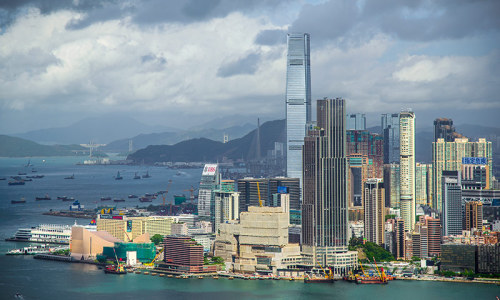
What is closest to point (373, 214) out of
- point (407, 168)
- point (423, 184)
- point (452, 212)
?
point (452, 212)

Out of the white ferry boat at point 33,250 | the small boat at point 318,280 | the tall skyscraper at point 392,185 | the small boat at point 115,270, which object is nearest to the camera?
the small boat at point 318,280

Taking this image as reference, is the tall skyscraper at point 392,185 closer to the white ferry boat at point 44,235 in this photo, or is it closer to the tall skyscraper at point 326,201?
the tall skyscraper at point 326,201

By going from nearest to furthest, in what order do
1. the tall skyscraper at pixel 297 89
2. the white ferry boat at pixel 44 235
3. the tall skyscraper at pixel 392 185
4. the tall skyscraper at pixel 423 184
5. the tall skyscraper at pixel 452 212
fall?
the tall skyscraper at pixel 452 212 < the white ferry boat at pixel 44 235 < the tall skyscraper at pixel 392 185 < the tall skyscraper at pixel 423 184 < the tall skyscraper at pixel 297 89

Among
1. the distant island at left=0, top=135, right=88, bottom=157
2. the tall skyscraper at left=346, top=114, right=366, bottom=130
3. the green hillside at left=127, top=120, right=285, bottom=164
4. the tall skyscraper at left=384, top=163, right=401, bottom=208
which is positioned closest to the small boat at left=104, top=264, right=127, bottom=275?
the tall skyscraper at left=384, top=163, right=401, bottom=208

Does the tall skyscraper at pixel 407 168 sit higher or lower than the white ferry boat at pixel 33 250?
higher

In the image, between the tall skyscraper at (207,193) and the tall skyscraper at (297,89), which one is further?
the tall skyscraper at (297,89)

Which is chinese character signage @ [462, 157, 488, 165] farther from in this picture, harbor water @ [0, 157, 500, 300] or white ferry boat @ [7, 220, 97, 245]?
white ferry boat @ [7, 220, 97, 245]

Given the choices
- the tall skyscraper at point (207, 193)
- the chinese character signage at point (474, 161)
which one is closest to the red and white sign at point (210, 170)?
the tall skyscraper at point (207, 193)
